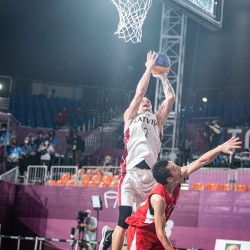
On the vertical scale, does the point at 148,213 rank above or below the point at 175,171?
below

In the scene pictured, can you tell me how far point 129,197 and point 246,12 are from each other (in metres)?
19.5

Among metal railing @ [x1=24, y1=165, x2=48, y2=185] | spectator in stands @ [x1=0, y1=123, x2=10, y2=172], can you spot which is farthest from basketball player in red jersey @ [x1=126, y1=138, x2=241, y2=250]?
spectator in stands @ [x1=0, y1=123, x2=10, y2=172]

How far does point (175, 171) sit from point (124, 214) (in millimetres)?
1673

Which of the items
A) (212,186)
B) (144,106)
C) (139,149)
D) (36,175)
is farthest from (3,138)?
(139,149)

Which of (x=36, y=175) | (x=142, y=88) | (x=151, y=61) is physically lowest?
(x=36, y=175)

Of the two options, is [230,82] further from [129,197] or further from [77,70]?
[129,197]

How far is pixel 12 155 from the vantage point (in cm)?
2128

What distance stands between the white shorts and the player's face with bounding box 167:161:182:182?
1694mm

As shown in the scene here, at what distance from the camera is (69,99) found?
28.3 meters

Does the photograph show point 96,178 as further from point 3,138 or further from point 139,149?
point 139,149

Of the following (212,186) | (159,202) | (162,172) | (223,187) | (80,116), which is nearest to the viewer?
(159,202)

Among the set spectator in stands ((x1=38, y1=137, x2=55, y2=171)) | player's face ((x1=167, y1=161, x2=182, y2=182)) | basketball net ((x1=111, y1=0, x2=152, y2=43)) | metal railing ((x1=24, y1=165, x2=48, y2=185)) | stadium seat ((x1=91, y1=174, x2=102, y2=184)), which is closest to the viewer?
player's face ((x1=167, y1=161, x2=182, y2=182))

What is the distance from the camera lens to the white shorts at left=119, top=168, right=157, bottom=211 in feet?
30.2

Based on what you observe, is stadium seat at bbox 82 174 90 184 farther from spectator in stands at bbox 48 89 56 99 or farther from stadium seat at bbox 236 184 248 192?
spectator in stands at bbox 48 89 56 99
